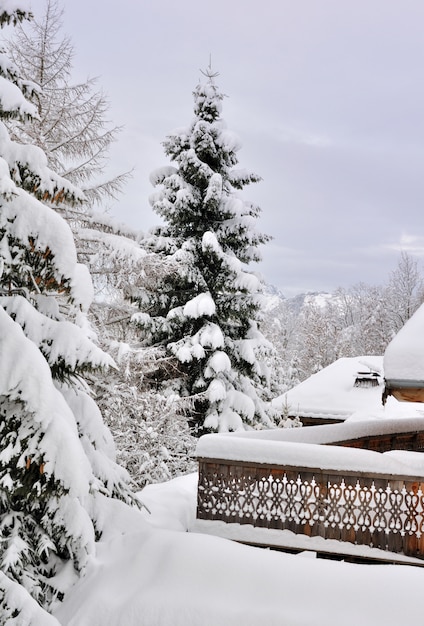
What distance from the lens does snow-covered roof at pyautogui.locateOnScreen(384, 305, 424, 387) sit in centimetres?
439

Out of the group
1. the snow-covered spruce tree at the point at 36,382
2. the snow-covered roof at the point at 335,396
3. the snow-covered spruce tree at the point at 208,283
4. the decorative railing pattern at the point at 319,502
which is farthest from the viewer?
the snow-covered roof at the point at 335,396

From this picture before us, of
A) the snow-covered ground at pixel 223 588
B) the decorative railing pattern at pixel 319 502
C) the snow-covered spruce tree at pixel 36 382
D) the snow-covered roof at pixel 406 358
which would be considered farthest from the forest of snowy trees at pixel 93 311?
the snow-covered roof at pixel 406 358

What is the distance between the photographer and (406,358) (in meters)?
4.48

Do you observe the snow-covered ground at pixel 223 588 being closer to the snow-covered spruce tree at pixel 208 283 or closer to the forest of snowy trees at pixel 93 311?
the forest of snowy trees at pixel 93 311

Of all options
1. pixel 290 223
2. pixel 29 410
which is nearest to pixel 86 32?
pixel 29 410

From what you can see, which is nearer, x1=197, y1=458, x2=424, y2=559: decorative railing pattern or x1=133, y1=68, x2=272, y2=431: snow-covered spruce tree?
x1=197, y1=458, x2=424, y2=559: decorative railing pattern

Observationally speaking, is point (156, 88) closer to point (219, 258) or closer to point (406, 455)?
point (219, 258)

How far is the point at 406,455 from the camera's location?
6.32m

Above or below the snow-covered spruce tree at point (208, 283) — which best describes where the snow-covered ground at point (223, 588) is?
below

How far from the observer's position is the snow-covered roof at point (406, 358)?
14.4ft

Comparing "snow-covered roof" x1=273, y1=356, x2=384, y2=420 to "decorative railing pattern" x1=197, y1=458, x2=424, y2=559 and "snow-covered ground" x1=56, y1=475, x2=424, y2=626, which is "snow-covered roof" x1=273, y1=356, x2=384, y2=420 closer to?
"decorative railing pattern" x1=197, y1=458, x2=424, y2=559

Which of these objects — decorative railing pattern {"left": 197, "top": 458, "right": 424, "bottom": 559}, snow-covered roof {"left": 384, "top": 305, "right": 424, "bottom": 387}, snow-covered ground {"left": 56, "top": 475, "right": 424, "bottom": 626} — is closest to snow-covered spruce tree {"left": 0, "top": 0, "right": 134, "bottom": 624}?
snow-covered ground {"left": 56, "top": 475, "right": 424, "bottom": 626}

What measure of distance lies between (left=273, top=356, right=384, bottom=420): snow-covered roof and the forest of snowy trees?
2.70 meters

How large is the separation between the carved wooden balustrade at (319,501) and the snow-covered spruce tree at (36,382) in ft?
5.44
